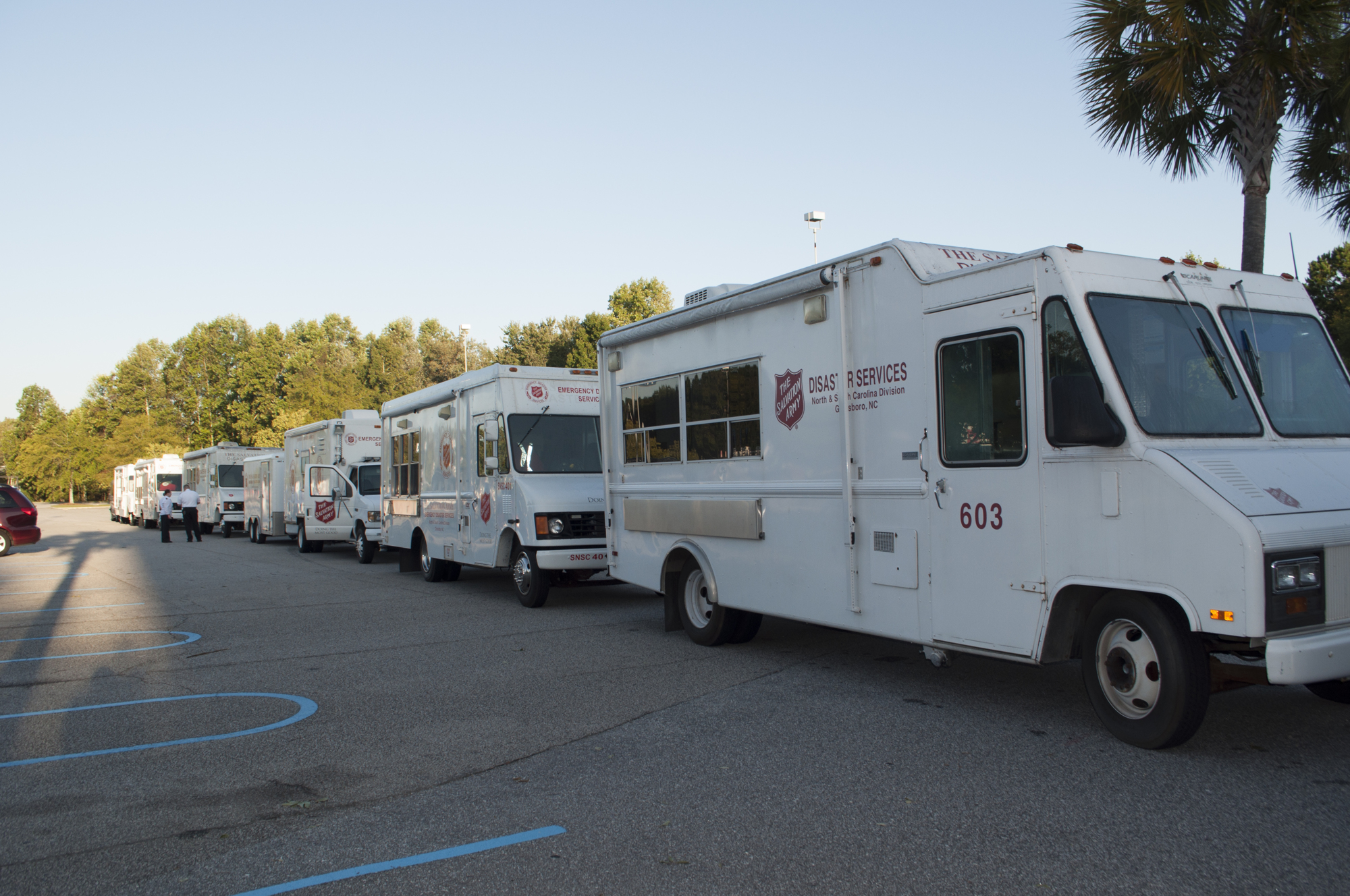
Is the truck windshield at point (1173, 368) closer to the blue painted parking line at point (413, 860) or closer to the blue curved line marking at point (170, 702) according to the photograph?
the blue painted parking line at point (413, 860)

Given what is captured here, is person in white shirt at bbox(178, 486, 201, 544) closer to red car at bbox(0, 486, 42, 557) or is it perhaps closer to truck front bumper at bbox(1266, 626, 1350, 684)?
red car at bbox(0, 486, 42, 557)

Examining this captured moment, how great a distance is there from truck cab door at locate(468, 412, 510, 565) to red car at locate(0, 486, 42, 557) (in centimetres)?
1590

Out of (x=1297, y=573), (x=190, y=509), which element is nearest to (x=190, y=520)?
(x=190, y=509)

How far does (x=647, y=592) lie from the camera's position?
44.4 ft

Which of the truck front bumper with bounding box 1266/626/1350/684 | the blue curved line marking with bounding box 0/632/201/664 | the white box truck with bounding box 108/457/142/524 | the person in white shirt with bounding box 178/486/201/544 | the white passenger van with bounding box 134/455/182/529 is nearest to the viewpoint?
the truck front bumper with bounding box 1266/626/1350/684

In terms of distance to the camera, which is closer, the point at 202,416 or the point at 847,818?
the point at 847,818

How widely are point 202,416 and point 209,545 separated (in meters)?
66.6

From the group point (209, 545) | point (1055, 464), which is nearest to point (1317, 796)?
point (1055, 464)

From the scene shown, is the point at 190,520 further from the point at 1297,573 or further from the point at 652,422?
the point at 1297,573

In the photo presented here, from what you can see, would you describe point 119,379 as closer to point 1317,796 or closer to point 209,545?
point 209,545

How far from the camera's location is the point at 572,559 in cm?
1177

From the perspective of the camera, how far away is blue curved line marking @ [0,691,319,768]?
18.9 feet

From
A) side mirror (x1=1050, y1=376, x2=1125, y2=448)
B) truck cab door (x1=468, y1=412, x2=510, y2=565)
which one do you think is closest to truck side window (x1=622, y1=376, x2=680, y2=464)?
truck cab door (x1=468, y1=412, x2=510, y2=565)

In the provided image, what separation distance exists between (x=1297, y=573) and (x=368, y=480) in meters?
19.0
